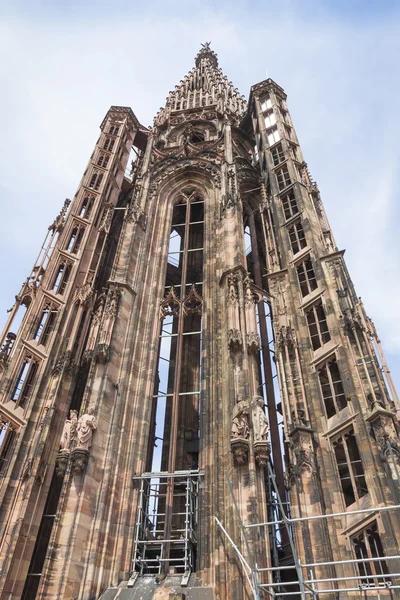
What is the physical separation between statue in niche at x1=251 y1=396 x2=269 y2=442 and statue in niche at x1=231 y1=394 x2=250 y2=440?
0.22m

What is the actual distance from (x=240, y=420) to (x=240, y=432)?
1.52 ft

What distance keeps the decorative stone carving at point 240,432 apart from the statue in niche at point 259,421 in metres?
0.21

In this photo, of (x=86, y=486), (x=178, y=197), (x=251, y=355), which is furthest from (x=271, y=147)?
(x=86, y=486)

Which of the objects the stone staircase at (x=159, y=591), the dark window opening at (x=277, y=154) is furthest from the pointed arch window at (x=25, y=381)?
the dark window opening at (x=277, y=154)

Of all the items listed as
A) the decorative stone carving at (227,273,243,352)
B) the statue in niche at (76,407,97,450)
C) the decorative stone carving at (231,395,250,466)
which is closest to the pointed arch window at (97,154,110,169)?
the decorative stone carving at (227,273,243,352)

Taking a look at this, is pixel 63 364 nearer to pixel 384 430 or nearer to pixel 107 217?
pixel 107 217

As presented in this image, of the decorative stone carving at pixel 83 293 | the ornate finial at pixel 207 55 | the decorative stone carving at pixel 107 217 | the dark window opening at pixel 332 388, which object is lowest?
the dark window opening at pixel 332 388

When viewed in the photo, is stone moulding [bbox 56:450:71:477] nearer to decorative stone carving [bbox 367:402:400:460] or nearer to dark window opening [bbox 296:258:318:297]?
decorative stone carving [bbox 367:402:400:460]

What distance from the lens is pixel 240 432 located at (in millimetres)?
16016

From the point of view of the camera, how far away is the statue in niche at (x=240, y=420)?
1599 centimetres

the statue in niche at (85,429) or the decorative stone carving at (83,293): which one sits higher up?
the decorative stone carving at (83,293)

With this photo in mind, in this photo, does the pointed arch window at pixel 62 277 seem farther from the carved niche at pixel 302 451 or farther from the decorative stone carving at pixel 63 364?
the carved niche at pixel 302 451

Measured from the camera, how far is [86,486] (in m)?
16.0

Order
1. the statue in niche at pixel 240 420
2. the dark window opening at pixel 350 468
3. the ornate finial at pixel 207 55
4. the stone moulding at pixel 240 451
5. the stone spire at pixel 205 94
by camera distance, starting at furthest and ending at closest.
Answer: the ornate finial at pixel 207 55, the stone spire at pixel 205 94, the statue in niche at pixel 240 420, the stone moulding at pixel 240 451, the dark window opening at pixel 350 468
